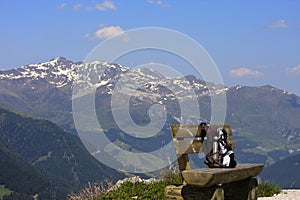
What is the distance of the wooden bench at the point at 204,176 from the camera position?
5840mm

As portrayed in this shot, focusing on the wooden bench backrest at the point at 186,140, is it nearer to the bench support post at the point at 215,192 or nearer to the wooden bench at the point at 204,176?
the wooden bench at the point at 204,176

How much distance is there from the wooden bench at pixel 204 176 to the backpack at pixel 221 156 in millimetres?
106

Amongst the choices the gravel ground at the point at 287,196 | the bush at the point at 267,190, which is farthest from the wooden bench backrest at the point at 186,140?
the bush at the point at 267,190

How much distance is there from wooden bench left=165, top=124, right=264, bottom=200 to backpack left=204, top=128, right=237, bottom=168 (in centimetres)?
11

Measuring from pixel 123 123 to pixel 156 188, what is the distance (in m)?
4.34

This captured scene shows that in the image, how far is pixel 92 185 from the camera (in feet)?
49.0

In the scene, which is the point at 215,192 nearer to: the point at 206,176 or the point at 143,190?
the point at 206,176

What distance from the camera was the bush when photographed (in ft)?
45.0

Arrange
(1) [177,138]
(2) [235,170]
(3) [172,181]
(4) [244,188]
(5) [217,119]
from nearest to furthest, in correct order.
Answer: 1. (2) [235,170]
2. (1) [177,138]
3. (4) [244,188]
4. (5) [217,119]
5. (3) [172,181]

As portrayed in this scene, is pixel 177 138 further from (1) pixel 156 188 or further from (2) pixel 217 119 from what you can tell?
(1) pixel 156 188

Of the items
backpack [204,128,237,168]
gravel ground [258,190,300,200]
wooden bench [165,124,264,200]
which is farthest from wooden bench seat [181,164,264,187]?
gravel ground [258,190,300,200]

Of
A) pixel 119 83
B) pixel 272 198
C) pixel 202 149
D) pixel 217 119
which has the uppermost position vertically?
pixel 119 83

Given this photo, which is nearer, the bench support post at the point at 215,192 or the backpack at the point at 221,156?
the bench support post at the point at 215,192

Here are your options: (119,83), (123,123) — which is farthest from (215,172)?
(119,83)
